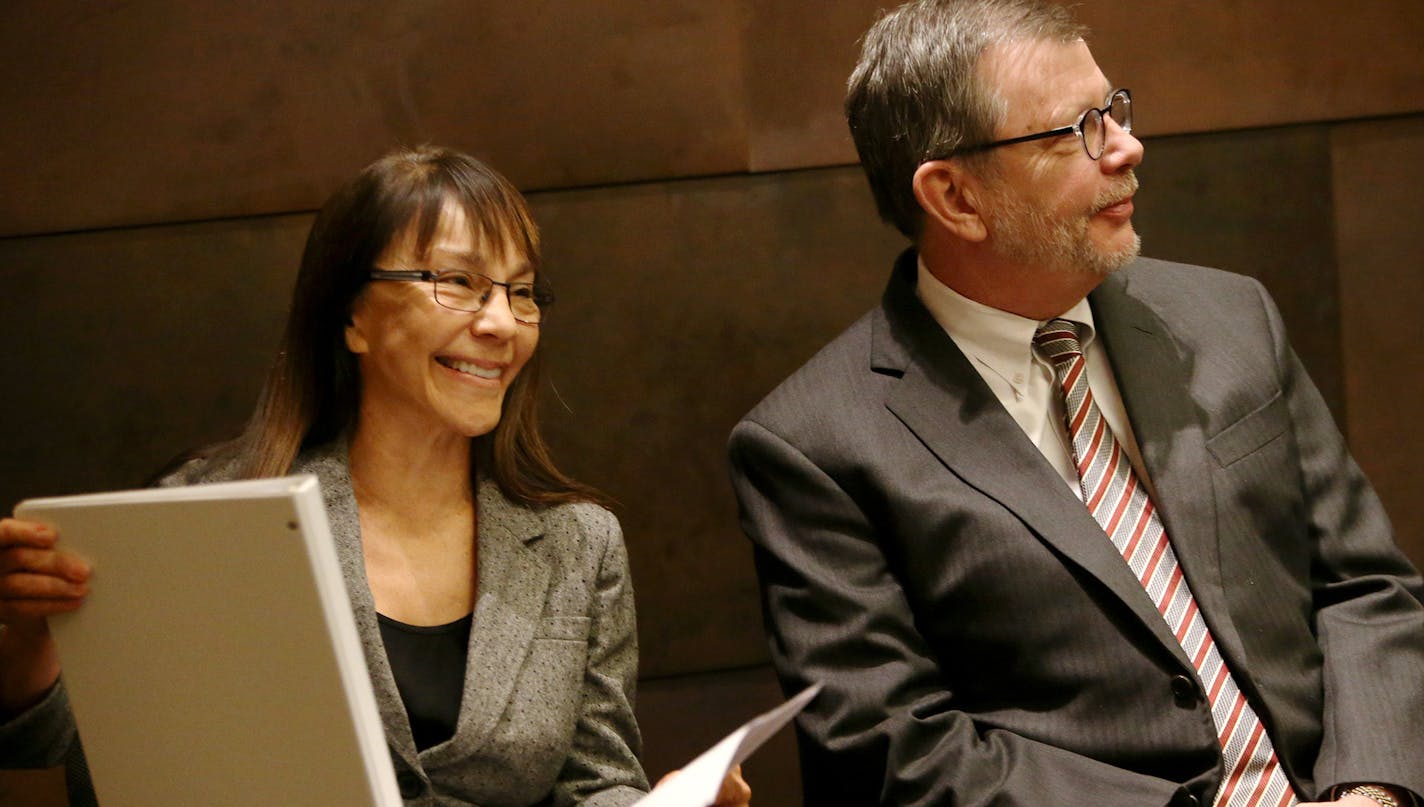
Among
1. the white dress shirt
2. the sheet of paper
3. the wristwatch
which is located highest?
the white dress shirt

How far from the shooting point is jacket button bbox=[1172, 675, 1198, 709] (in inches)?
70.4

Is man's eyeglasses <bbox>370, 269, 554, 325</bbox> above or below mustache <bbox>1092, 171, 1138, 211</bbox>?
below

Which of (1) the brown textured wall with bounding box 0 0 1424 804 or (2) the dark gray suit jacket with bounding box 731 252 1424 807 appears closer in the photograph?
(2) the dark gray suit jacket with bounding box 731 252 1424 807

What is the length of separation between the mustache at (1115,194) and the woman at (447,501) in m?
0.86

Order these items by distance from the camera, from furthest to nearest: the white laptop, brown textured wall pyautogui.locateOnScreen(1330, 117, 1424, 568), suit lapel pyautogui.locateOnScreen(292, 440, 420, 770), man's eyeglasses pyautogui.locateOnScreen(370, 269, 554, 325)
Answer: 1. brown textured wall pyautogui.locateOnScreen(1330, 117, 1424, 568)
2. man's eyeglasses pyautogui.locateOnScreen(370, 269, 554, 325)
3. suit lapel pyautogui.locateOnScreen(292, 440, 420, 770)
4. the white laptop

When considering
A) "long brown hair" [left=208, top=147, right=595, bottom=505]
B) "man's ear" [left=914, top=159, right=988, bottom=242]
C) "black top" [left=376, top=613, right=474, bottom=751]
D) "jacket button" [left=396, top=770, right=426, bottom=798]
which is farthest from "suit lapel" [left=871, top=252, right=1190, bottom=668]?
"jacket button" [left=396, top=770, right=426, bottom=798]

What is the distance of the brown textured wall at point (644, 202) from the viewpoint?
7.58 feet

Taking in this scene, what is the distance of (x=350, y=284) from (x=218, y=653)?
36.1 inches

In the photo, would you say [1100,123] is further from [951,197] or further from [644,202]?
[644,202]

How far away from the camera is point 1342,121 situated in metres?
2.50

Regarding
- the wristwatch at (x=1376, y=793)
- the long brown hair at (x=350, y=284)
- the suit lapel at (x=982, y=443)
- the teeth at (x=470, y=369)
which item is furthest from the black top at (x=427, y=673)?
the wristwatch at (x=1376, y=793)

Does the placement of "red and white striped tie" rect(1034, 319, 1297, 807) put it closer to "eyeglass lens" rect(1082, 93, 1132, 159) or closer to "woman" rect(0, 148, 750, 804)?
"eyeglass lens" rect(1082, 93, 1132, 159)

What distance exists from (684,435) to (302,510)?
1428 mm

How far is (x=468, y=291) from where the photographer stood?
1.99 metres
